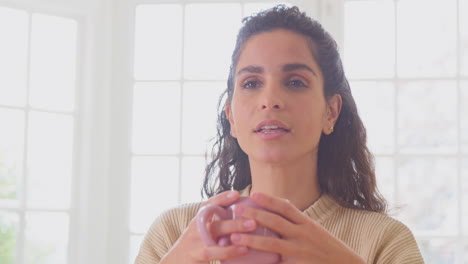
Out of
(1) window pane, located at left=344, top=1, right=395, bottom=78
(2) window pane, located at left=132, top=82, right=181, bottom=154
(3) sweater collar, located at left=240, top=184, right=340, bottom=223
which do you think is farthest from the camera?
(2) window pane, located at left=132, top=82, right=181, bottom=154

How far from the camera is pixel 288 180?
4.90 ft

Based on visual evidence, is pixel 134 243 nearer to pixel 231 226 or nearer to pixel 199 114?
pixel 199 114

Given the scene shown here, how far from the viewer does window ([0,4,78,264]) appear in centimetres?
287

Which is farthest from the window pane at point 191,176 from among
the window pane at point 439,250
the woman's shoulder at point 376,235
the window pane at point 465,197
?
the woman's shoulder at point 376,235

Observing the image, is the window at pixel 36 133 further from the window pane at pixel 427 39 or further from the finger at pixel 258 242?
the finger at pixel 258 242

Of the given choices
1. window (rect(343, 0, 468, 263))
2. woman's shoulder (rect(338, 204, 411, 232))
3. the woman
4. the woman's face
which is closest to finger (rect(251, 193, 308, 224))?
the woman

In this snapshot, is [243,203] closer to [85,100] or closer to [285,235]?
[285,235]

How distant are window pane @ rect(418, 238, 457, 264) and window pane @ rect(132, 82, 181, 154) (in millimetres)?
1086

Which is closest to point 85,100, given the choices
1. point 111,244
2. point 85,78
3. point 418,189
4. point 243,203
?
point 85,78

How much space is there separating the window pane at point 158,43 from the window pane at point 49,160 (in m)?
0.40

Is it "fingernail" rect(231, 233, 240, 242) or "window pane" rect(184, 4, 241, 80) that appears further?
"window pane" rect(184, 4, 241, 80)

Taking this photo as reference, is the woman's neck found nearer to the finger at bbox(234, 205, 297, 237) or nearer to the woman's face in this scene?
the woman's face

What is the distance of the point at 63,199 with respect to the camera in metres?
2.98

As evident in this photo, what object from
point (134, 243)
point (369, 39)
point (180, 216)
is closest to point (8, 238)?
point (134, 243)
